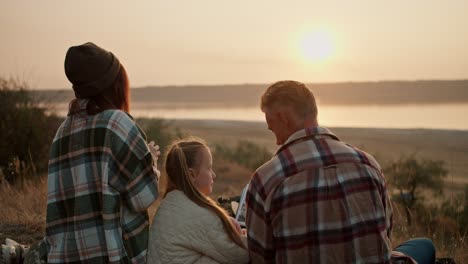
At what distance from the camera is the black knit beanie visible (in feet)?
11.3

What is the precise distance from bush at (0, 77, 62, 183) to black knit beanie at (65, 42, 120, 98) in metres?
6.79

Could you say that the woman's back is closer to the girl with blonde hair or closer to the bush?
the girl with blonde hair

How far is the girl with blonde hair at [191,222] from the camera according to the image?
11.4ft

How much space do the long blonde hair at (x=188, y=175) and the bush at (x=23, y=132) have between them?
22.2 feet

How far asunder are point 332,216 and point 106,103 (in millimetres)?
1215

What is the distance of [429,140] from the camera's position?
20.5 meters

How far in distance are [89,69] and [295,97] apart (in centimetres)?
100

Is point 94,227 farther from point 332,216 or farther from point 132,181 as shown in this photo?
point 332,216

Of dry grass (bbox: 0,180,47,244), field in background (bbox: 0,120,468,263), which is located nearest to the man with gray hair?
field in background (bbox: 0,120,468,263)

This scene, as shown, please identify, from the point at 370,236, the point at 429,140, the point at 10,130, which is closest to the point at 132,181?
the point at 370,236

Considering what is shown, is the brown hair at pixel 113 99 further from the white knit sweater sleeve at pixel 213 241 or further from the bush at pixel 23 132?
the bush at pixel 23 132

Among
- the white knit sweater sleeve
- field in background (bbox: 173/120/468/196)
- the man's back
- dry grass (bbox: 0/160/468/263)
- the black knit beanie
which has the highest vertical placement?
the black knit beanie

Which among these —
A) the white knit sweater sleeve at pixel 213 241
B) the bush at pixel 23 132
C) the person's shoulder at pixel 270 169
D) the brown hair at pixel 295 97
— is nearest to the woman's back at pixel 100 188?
the white knit sweater sleeve at pixel 213 241

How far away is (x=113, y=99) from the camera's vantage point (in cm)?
353
